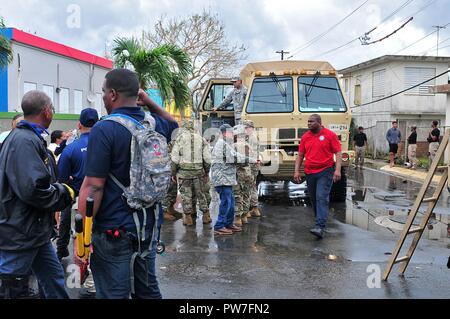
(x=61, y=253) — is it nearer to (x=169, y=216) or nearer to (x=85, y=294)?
(x=85, y=294)

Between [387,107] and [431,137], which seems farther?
[387,107]

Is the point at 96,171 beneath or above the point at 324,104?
beneath

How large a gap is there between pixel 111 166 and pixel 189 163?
16.2ft

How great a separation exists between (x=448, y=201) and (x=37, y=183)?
417 inches

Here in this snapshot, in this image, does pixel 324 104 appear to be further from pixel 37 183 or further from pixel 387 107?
pixel 387 107

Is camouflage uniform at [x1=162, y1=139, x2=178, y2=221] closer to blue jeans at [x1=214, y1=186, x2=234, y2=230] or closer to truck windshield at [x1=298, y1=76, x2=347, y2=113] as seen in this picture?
blue jeans at [x1=214, y1=186, x2=234, y2=230]

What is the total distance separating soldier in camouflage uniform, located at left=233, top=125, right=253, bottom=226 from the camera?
25.4 feet

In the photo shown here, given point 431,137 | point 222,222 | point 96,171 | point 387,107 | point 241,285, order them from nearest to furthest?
point 96,171
point 241,285
point 222,222
point 431,137
point 387,107

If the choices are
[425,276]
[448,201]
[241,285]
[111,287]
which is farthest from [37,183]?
[448,201]

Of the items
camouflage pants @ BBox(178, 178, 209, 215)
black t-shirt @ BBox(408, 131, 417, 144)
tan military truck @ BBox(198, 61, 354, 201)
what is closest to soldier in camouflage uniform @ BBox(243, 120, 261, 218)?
camouflage pants @ BBox(178, 178, 209, 215)

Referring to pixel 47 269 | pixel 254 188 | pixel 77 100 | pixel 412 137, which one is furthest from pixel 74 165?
pixel 77 100

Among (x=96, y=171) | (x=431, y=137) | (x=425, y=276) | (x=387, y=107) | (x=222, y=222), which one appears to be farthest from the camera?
(x=387, y=107)

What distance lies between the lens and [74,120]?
19.0 meters

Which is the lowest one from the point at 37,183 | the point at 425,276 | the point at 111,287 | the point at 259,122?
the point at 425,276
